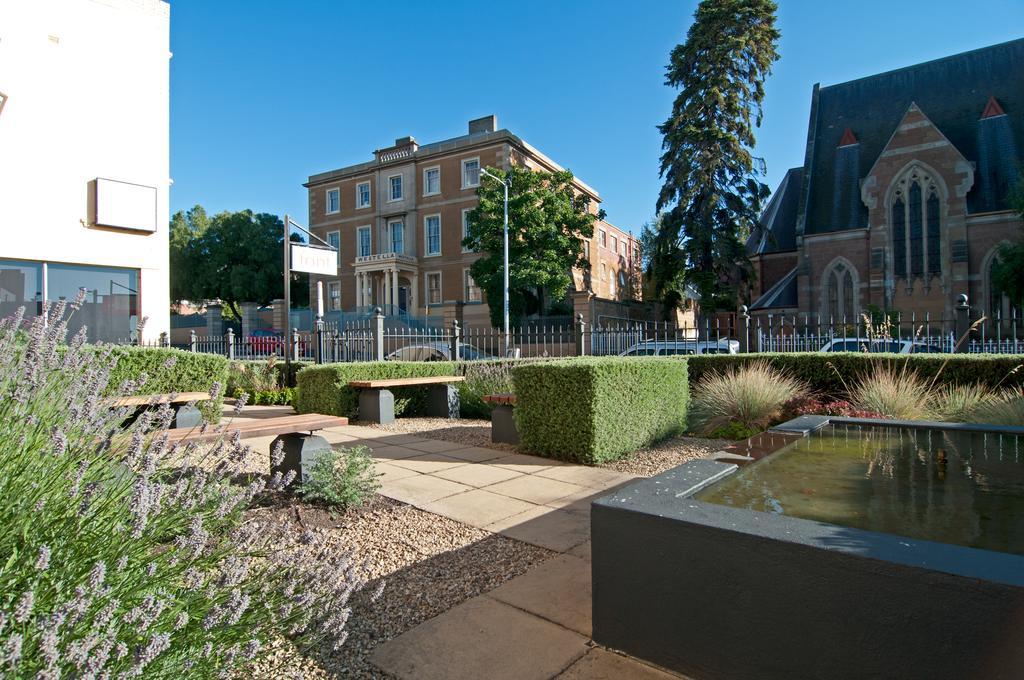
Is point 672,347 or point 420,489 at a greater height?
point 672,347

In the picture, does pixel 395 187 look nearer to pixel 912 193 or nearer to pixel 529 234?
pixel 529 234

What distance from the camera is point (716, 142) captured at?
27.6 m

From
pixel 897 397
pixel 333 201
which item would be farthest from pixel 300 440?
pixel 333 201

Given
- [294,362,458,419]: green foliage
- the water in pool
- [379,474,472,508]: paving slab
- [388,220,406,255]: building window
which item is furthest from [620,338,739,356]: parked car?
[388,220,406,255]: building window

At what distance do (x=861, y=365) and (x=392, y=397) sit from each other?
7399 mm

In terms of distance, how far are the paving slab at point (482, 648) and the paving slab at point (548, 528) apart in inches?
38.1

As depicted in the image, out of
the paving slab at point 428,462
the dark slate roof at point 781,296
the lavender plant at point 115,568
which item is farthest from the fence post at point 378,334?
the dark slate roof at point 781,296

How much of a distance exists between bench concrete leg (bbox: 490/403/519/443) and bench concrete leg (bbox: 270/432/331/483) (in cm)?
297

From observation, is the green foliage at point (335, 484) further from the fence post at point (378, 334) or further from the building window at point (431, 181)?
the building window at point (431, 181)

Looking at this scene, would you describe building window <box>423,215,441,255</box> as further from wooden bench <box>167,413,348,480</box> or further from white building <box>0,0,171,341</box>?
wooden bench <box>167,413,348,480</box>

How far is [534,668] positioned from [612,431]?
4051 millimetres

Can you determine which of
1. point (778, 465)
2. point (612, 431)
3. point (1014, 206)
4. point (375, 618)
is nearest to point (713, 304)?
point (1014, 206)

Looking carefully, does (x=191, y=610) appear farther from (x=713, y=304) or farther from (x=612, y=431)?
(x=713, y=304)

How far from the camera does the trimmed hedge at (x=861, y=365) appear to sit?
765 centimetres
